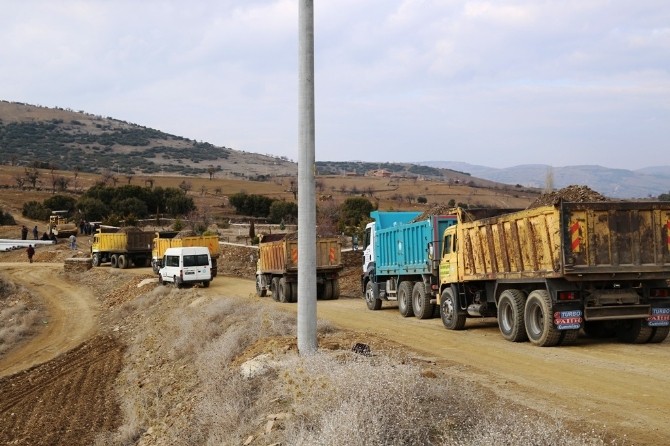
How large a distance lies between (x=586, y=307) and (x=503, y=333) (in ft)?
A: 8.03

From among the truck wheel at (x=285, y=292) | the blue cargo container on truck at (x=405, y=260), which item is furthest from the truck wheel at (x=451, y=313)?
the truck wheel at (x=285, y=292)

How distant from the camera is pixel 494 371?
11711mm

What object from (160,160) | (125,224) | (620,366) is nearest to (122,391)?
(620,366)

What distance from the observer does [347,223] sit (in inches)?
2461

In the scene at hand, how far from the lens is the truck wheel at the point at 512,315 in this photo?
49.2 feet

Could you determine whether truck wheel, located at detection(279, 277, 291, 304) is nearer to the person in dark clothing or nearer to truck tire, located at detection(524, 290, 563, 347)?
truck tire, located at detection(524, 290, 563, 347)

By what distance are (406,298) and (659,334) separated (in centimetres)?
929

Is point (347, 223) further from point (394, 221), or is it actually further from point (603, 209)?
point (603, 209)

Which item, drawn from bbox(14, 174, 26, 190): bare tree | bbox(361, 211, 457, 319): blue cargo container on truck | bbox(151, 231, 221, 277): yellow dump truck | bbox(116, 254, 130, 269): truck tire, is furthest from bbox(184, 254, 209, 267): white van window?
bbox(14, 174, 26, 190): bare tree

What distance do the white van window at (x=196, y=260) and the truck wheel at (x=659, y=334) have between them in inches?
1044

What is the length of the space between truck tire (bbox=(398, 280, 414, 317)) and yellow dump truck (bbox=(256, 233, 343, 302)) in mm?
6861

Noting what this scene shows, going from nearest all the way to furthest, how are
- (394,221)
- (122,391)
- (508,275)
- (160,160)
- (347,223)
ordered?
(508,275) → (122,391) → (394,221) → (347,223) → (160,160)

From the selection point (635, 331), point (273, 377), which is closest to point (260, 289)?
point (635, 331)

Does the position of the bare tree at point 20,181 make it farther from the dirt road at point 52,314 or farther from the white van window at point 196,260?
the white van window at point 196,260
